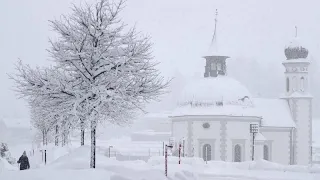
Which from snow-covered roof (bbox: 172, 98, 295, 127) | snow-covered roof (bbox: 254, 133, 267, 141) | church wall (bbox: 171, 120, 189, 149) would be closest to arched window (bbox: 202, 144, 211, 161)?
church wall (bbox: 171, 120, 189, 149)

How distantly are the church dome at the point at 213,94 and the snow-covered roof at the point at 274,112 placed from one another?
8.79 ft

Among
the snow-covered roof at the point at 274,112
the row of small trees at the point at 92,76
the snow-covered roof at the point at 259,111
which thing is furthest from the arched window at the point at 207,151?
the row of small trees at the point at 92,76

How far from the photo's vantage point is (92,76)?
19.7 meters

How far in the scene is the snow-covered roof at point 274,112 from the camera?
5578 centimetres

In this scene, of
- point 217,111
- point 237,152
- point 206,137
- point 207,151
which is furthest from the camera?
point 207,151

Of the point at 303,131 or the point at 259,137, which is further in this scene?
the point at 303,131

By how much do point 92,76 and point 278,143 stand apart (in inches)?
1547

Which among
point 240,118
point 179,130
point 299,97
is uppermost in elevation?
point 299,97

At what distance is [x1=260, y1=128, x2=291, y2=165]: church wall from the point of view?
55438 mm

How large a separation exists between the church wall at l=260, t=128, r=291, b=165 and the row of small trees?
37117 millimetres

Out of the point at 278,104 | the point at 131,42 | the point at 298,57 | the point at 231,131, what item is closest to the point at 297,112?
the point at 278,104

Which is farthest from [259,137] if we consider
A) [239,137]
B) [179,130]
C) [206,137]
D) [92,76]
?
[92,76]

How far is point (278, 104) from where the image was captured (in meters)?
59.5

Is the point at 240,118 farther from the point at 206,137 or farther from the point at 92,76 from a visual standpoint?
the point at 92,76
